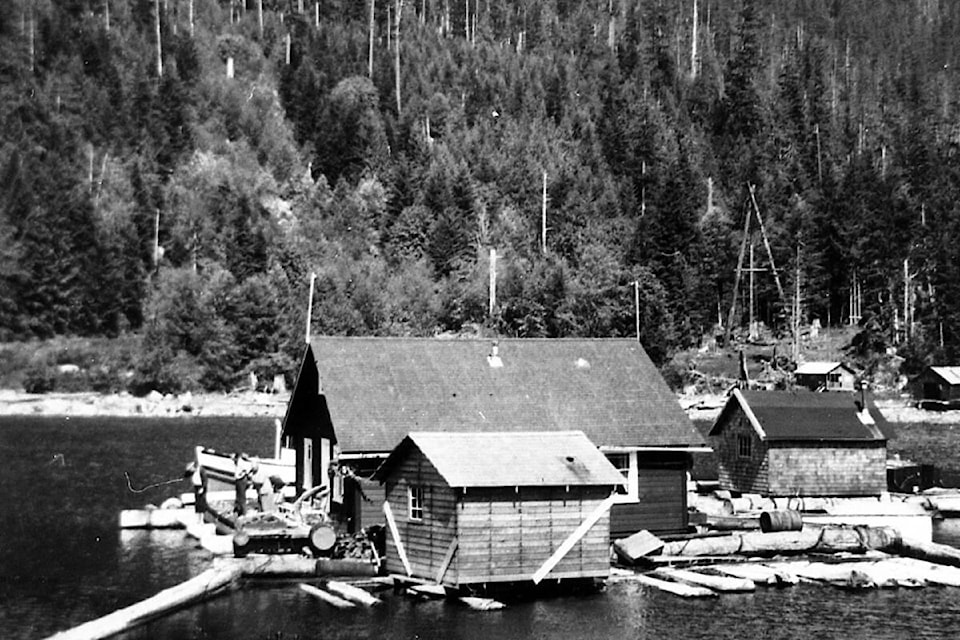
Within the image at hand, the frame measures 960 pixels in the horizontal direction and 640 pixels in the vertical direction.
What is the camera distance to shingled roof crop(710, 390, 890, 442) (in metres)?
51.8

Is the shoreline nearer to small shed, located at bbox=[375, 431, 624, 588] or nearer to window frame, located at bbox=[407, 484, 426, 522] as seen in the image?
small shed, located at bbox=[375, 431, 624, 588]

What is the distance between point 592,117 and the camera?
586 ft

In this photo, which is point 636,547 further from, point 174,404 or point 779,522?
point 174,404

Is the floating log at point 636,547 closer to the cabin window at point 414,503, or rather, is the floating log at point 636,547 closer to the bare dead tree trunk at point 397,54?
the cabin window at point 414,503

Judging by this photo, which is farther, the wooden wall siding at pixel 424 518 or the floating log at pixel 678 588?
the floating log at pixel 678 588

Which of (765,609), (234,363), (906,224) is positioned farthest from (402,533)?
(906,224)

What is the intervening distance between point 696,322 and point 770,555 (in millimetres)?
97208

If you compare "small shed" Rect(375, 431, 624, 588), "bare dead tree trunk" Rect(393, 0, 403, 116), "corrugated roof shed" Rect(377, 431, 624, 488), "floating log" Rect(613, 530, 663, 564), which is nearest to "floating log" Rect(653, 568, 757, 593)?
"floating log" Rect(613, 530, 663, 564)

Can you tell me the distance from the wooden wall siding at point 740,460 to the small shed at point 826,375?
6116 cm

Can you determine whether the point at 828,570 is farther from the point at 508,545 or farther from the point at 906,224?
the point at 906,224

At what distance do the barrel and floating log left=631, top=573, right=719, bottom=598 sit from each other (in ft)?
28.2

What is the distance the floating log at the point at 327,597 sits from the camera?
1261 inches

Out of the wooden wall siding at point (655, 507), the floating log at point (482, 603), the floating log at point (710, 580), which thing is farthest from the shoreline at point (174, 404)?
the floating log at point (482, 603)

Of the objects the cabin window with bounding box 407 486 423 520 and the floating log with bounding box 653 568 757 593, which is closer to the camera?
the cabin window with bounding box 407 486 423 520
